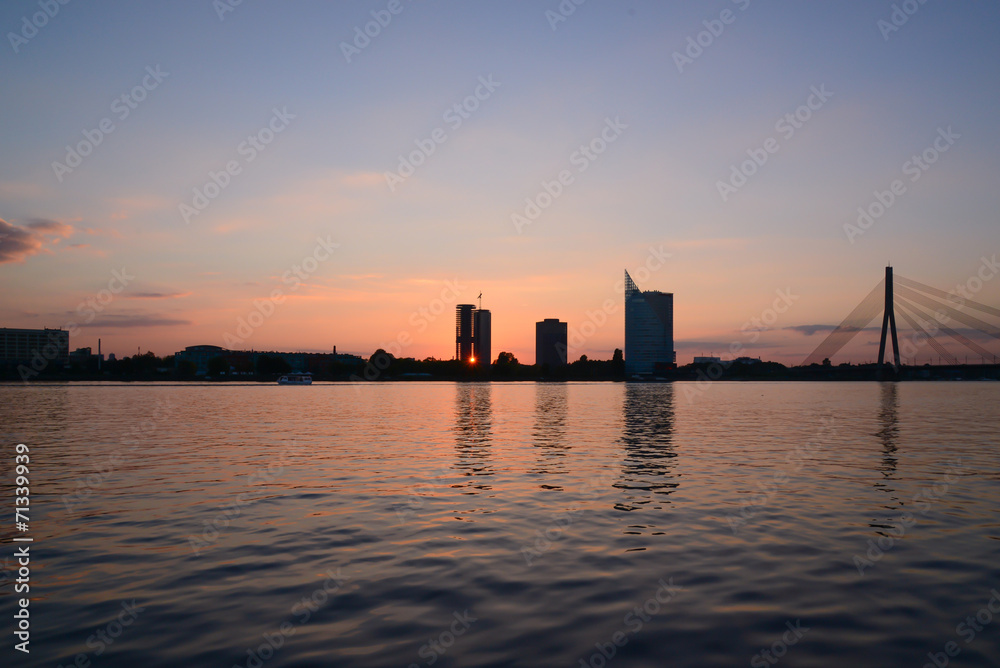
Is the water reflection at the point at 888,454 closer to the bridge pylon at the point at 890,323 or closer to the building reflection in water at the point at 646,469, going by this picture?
the building reflection in water at the point at 646,469

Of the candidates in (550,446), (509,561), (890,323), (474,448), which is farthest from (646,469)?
(890,323)

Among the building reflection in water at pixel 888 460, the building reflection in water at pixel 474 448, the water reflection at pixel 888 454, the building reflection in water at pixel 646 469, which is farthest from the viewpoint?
the building reflection in water at pixel 474 448

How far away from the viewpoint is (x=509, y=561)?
13375 mm

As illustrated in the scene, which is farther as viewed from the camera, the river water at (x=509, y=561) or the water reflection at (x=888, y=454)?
the water reflection at (x=888, y=454)

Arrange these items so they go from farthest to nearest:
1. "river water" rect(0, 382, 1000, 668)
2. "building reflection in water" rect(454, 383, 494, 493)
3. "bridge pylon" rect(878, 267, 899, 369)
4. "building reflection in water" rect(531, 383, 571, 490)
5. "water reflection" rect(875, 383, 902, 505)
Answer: "bridge pylon" rect(878, 267, 899, 369)
"building reflection in water" rect(531, 383, 571, 490)
"building reflection in water" rect(454, 383, 494, 493)
"water reflection" rect(875, 383, 902, 505)
"river water" rect(0, 382, 1000, 668)

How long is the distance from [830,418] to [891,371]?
160608 mm

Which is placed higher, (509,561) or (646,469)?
(509,561)

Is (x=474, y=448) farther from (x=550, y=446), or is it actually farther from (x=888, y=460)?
(x=888, y=460)

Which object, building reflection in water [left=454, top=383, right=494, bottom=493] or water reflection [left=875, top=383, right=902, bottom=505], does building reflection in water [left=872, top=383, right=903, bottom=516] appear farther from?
building reflection in water [left=454, top=383, right=494, bottom=493]

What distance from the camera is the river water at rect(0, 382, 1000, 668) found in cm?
923

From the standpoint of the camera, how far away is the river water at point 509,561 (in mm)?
9234

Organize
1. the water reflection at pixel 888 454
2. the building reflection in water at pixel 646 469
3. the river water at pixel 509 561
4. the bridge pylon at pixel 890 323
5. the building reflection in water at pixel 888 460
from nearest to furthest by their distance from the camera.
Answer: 1. the river water at pixel 509 561
2. the building reflection in water at pixel 646 469
3. the building reflection in water at pixel 888 460
4. the water reflection at pixel 888 454
5. the bridge pylon at pixel 890 323

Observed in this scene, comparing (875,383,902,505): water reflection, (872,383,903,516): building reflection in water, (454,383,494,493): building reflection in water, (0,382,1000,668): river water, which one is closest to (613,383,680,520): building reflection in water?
(0,382,1000,668): river water

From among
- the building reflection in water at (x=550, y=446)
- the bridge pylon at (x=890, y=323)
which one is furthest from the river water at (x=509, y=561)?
the bridge pylon at (x=890, y=323)
